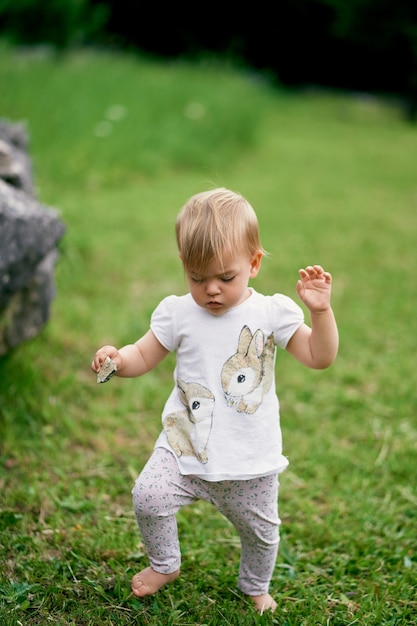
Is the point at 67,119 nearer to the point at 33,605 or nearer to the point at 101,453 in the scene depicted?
the point at 101,453

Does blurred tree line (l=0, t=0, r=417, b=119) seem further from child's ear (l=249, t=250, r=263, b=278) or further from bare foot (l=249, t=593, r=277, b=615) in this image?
bare foot (l=249, t=593, r=277, b=615)

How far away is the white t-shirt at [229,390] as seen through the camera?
5.90 feet

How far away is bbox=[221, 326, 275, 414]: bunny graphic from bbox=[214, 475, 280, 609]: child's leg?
0.66 feet

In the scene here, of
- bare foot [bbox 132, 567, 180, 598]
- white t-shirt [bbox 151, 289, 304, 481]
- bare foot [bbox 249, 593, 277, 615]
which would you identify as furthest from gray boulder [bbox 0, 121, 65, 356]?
bare foot [bbox 249, 593, 277, 615]

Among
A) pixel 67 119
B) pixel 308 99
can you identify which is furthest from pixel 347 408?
pixel 308 99

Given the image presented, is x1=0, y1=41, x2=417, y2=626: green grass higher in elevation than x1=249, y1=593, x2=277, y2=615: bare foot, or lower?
lower

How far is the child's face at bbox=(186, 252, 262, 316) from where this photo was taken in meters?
1.75

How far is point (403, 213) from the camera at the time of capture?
6.64 m

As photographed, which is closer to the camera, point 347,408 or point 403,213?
point 347,408

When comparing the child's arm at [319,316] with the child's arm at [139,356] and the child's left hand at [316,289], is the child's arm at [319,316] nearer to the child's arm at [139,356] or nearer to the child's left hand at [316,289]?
the child's left hand at [316,289]

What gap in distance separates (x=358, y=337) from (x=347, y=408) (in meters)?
0.74

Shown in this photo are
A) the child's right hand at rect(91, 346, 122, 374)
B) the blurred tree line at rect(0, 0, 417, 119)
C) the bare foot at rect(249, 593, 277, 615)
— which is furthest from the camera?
the blurred tree line at rect(0, 0, 417, 119)

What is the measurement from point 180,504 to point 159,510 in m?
0.07

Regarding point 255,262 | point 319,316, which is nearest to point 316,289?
point 319,316
